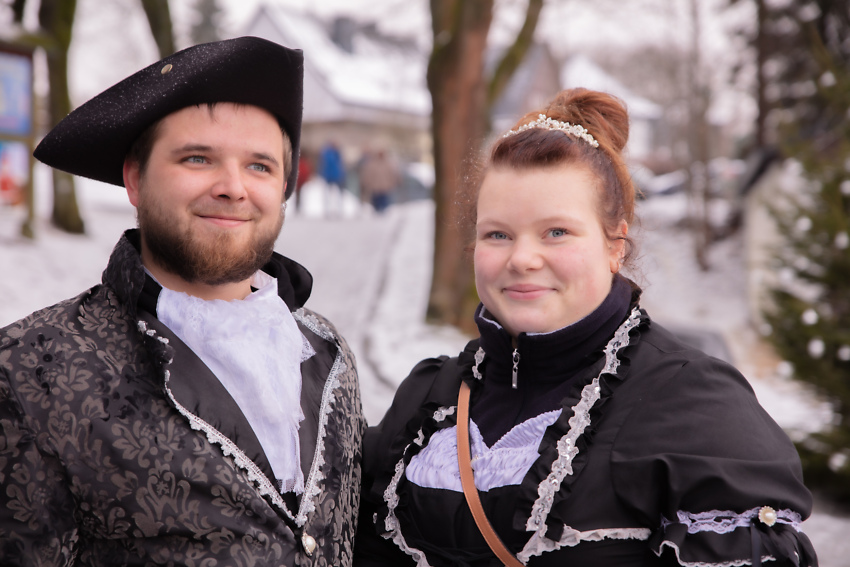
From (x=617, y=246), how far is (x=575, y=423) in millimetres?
489

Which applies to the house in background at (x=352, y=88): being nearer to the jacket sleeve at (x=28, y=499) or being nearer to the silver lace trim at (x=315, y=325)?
the silver lace trim at (x=315, y=325)

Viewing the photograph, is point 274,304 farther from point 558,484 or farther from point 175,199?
point 558,484

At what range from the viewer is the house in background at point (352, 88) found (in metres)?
34.8

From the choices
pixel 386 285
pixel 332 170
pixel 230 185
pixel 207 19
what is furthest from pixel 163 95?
pixel 207 19

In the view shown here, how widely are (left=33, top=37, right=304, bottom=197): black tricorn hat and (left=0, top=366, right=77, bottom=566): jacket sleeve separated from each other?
66cm

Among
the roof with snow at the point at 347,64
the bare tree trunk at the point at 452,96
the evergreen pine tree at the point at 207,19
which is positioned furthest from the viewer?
the evergreen pine tree at the point at 207,19

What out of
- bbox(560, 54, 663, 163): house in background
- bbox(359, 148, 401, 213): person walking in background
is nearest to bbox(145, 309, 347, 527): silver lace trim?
bbox(359, 148, 401, 213): person walking in background

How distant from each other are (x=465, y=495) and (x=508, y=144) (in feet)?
2.97

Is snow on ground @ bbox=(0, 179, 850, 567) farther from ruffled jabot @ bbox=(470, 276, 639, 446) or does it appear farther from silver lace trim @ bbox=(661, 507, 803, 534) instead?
silver lace trim @ bbox=(661, 507, 803, 534)

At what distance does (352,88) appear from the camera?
1425 inches

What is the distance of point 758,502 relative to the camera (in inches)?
65.0

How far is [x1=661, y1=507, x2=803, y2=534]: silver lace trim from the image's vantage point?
5.43 ft

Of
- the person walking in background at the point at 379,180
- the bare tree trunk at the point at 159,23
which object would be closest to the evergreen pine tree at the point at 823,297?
the bare tree trunk at the point at 159,23

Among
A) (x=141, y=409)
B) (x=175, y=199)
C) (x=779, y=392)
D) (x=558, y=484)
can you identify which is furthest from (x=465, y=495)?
(x=779, y=392)
